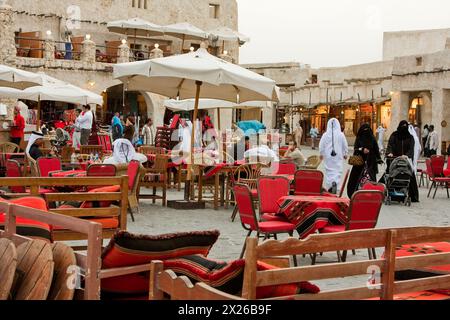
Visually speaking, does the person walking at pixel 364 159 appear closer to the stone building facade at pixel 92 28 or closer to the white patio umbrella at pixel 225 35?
the stone building facade at pixel 92 28

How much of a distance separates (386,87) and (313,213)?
3419 cm

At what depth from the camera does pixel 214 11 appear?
1913 inches

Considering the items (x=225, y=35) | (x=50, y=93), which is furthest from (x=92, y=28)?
(x=50, y=93)

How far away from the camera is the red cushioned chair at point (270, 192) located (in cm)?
917

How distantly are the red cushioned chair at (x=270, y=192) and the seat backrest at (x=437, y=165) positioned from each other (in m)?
9.11

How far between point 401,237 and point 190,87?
12.2m

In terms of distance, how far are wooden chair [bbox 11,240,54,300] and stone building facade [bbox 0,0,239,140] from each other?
27799 mm

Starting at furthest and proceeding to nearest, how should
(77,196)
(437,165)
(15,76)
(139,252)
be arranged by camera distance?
1. (437,165)
2. (15,76)
3. (77,196)
4. (139,252)

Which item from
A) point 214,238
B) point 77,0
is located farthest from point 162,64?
point 77,0

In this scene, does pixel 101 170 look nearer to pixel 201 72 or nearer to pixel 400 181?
pixel 201 72

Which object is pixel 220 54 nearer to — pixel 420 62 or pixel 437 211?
pixel 420 62

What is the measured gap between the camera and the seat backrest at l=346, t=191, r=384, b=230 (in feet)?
25.6

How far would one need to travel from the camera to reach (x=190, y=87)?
15867 mm
